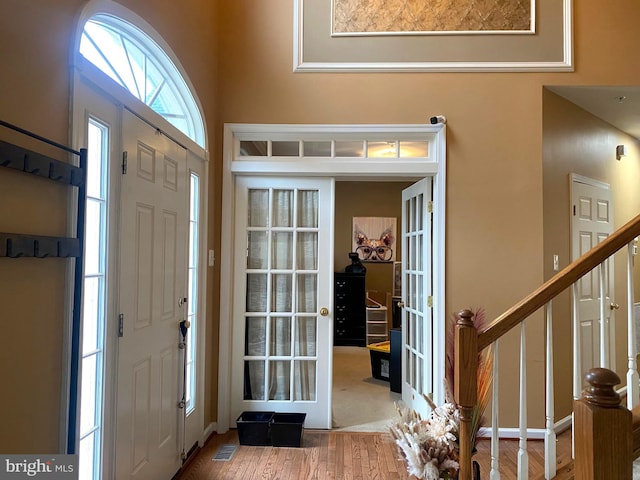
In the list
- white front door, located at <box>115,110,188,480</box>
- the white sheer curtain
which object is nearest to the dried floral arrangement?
white front door, located at <box>115,110,188,480</box>

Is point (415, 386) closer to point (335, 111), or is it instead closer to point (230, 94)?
point (335, 111)

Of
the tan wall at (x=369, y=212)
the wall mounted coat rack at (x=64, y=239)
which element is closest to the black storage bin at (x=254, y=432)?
the wall mounted coat rack at (x=64, y=239)

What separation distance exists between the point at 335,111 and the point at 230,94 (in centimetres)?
89

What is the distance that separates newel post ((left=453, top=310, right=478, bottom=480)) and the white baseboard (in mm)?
2097

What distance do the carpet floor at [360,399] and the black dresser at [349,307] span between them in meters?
0.91

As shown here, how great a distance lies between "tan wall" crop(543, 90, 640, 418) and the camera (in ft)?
10.8

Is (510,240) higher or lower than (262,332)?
higher

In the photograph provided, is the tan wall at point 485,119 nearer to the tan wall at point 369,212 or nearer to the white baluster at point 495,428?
the white baluster at point 495,428

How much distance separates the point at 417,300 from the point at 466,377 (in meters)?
1.99

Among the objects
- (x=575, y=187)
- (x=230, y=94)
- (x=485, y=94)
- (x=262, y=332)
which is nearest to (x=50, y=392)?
(x=262, y=332)

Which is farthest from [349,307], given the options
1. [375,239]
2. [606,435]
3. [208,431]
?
[606,435]

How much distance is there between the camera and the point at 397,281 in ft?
22.5

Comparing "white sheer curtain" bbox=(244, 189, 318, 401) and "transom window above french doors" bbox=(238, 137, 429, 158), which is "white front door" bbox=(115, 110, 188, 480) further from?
"transom window above french doors" bbox=(238, 137, 429, 158)

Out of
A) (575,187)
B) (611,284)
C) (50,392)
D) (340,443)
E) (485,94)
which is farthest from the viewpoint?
(611,284)
